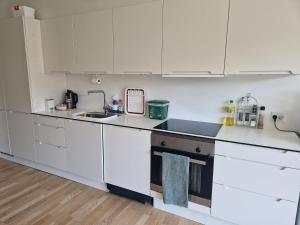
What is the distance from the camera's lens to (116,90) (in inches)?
109

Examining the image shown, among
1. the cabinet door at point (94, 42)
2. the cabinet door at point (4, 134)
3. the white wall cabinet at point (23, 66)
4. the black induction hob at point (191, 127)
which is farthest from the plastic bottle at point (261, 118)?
the cabinet door at point (4, 134)

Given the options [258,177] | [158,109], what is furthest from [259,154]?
[158,109]

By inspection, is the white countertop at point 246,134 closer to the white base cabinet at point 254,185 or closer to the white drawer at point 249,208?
the white base cabinet at point 254,185

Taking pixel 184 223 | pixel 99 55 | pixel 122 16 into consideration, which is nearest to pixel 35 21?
pixel 99 55

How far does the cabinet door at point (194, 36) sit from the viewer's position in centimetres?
180

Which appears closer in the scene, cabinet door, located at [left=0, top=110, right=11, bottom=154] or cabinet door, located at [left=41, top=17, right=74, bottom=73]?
cabinet door, located at [left=41, top=17, right=74, bottom=73]

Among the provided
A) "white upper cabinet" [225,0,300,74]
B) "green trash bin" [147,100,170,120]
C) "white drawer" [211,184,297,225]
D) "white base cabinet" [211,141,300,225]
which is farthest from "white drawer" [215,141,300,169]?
"green trash bin" [147,100,170,120]

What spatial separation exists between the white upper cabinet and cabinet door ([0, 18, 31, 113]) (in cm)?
245

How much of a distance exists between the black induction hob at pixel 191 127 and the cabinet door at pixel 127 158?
22 cm

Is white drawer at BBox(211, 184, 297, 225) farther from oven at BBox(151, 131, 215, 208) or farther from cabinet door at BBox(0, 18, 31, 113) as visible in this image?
Answer: cabinet door at BBox(0, 18, 31, 113)

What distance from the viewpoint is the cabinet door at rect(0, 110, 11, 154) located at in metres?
3.16

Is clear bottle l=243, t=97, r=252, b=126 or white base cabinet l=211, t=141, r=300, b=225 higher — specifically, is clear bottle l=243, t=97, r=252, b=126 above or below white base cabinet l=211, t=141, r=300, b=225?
above

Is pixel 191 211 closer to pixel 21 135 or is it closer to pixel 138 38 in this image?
pixel 138 38

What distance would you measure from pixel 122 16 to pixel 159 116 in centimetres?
111
